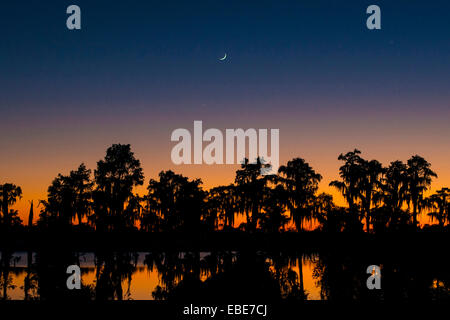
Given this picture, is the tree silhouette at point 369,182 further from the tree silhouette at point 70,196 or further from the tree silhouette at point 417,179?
the tree silhouette at point 70,196

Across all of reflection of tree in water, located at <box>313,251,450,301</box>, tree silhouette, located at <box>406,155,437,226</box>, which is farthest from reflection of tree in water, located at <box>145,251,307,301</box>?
tree silhouette, located at <box>406,155,437,226</box>

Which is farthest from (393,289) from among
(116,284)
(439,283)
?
(116,284)

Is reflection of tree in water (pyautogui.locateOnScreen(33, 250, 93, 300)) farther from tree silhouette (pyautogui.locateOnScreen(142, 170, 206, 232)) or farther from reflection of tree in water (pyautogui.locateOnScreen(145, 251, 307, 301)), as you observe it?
tree silhouette (pyautogui.locateOnScreen(142, 170, 206, 232))


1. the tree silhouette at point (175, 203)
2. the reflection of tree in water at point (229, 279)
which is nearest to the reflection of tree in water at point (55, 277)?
the reflection of tree in water at point (229, 279)

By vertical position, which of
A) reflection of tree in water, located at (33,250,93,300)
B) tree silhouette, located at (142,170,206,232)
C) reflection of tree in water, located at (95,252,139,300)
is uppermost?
tree silhouette, located at (142,170,206,232)

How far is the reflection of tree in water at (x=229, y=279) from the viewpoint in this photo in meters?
12.0

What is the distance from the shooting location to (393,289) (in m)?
24.2

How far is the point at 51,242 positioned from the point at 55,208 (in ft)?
77.8

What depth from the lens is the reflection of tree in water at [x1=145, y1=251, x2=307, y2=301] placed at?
12.0 meters

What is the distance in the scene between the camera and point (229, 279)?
1465 centimetres

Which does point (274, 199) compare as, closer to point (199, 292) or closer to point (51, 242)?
point (51, 242)

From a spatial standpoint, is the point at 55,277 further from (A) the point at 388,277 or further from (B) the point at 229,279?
(A) the point at 388,277

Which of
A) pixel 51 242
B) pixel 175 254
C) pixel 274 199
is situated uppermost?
pixel 274 199

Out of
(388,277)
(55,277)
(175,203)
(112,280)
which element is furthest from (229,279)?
(175,203)
